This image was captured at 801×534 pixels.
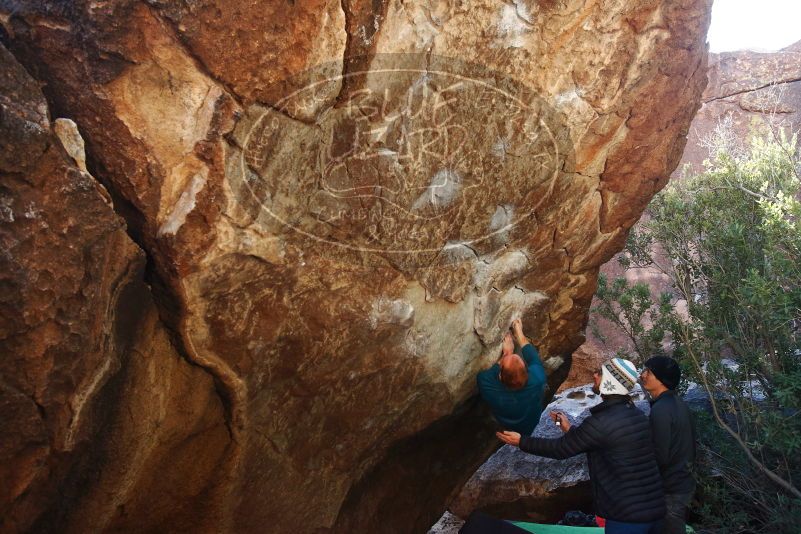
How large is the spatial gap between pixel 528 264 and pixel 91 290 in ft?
9.18

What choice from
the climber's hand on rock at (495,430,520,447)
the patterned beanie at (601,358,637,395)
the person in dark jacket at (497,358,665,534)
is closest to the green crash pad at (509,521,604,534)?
the climber's hand on rock at (495,430,520,447)

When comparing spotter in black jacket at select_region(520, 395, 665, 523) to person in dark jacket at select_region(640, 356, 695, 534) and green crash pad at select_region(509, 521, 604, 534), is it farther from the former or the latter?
green crash pad at select_region(509, 521, 604, 534)

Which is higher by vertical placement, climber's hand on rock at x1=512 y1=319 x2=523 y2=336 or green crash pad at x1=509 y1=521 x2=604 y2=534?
climber's hand on rock at x1=512 y1=319 x2=523 y2=336

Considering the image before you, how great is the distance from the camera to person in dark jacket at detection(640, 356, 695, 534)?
4.00m

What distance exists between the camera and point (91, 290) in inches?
107

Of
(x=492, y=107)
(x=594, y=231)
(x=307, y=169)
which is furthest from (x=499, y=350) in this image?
(x=307, y=169)

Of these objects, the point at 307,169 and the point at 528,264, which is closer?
the point at 307,169

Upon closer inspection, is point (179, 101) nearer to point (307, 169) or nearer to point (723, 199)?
point (307, 169)

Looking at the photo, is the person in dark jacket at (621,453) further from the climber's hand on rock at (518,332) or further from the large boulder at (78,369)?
the large boulder at (78,369)

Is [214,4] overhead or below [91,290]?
overhead

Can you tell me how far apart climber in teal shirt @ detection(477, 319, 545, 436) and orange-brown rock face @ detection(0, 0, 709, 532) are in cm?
17

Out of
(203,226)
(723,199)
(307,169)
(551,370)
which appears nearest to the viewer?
(203,226)

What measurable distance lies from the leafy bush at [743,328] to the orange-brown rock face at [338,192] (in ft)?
4.32

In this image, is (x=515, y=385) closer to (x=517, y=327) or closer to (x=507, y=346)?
(x=507, y=346)
